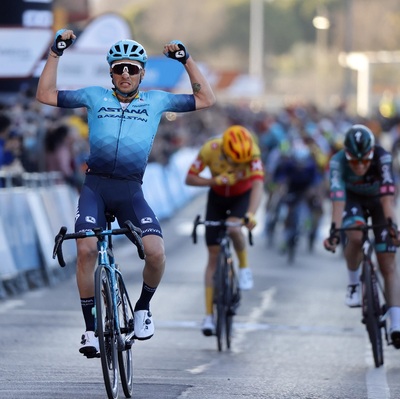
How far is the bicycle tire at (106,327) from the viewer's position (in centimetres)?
835

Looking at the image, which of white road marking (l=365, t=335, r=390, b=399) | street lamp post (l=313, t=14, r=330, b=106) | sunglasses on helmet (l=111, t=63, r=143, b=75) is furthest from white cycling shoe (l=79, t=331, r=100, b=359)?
street lamp post (l=313, t=14, r=330, b=106)

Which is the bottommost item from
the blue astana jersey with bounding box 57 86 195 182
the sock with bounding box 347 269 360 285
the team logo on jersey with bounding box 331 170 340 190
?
the sock with bounding box 347 269 360 285

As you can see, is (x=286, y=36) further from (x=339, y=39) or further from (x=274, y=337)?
(x=274, y=337)

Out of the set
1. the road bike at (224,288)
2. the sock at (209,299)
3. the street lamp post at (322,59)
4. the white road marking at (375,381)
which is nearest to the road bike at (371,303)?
the white road marking at (375,381)

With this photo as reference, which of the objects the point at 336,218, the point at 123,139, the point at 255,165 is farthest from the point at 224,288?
the point at 123,139

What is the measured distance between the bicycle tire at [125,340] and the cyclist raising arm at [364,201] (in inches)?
111

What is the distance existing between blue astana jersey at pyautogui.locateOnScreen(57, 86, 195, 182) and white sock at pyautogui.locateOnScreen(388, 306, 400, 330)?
3.10 meters

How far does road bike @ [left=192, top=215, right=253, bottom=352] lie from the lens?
1214cm

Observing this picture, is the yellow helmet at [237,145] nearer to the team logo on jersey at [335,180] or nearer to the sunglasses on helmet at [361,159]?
the team logo on jersey at [335,180]

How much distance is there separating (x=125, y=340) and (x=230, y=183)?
3.88 metres

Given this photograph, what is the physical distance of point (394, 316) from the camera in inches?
451

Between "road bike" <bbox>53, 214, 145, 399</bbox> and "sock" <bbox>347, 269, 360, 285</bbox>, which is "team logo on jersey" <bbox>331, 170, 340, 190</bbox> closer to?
"sock" <bbox>347, 269, 360, 285</bbox>

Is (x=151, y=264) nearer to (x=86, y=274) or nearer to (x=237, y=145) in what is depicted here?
(x=86, y=274)

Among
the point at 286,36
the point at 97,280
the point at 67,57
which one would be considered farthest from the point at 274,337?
the point at 286,36
